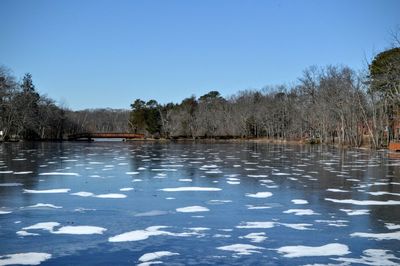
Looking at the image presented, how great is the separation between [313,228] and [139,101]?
11126cm

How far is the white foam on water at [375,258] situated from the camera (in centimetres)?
639

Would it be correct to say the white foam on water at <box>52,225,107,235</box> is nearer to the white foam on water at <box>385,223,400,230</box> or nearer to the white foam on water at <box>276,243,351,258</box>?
the white foam on water at <box>276,243,351,258</box>

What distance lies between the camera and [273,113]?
90.1 m

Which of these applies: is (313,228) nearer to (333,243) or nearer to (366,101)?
(333,243)

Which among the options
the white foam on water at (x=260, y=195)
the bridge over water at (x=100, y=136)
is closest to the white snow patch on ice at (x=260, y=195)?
the white foam on water at (x=260, y=195)

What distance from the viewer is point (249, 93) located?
4786 inches

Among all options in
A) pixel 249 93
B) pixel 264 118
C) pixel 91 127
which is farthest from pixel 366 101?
pixel 91 127

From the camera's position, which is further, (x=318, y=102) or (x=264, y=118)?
(x=264, y=118)

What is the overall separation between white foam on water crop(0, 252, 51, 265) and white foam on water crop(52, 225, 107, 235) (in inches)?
55.1

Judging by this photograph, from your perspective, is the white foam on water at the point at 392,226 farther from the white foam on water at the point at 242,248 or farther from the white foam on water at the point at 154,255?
the white foam on water at the point at 154,255

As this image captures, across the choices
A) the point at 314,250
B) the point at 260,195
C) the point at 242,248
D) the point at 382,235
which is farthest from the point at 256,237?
the point at 260,195

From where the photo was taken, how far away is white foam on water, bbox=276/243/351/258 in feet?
22.5

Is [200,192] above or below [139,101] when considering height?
below

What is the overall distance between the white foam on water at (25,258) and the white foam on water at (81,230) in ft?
4.59
